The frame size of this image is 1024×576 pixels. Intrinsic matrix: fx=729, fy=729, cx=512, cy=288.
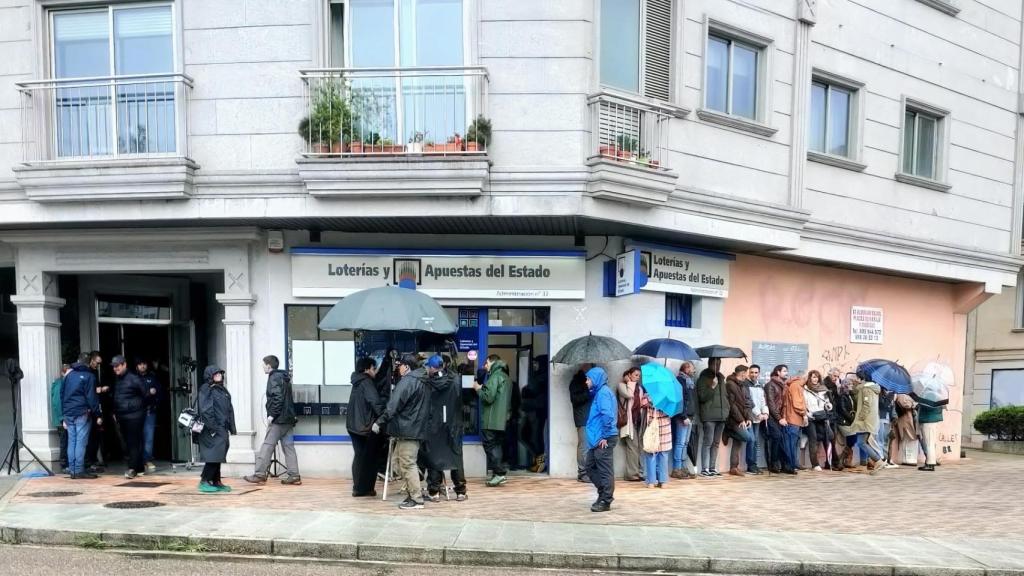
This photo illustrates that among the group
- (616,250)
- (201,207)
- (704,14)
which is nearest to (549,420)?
(616,250)

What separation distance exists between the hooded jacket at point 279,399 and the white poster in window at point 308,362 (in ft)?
3.26

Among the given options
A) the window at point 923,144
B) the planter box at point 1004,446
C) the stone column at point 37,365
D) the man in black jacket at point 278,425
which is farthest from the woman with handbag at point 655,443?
the planter box at point 1004,446

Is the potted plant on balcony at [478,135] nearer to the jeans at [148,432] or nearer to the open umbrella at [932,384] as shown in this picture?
the jeans at [148,432]

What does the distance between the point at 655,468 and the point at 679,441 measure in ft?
2.90

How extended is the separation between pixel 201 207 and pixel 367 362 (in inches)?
132

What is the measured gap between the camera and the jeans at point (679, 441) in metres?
11.2

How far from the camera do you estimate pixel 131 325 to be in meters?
12.9

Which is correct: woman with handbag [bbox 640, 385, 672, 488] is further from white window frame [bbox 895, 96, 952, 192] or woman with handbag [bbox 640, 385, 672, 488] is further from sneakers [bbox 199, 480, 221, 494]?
white window frame [bbox 895, 96, 952, 192]

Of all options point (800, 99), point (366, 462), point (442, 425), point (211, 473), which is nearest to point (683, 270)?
point (800, 99)

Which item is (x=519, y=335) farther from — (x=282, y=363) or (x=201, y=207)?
(x=201, y=207)

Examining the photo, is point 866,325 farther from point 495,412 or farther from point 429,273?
point 429,273

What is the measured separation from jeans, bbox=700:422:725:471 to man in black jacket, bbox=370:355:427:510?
16.7ft

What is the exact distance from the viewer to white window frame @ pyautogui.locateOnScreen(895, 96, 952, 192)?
1423cm

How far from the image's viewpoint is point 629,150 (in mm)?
10234
